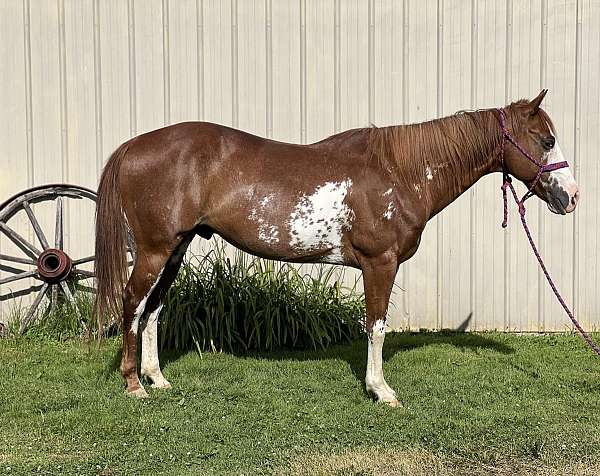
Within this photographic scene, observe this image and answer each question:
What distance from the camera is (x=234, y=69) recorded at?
639 cm

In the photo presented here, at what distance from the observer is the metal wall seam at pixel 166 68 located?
6348 mm

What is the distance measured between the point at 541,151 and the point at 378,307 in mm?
1393

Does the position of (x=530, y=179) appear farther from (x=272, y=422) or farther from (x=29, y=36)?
(x=29, y=36)

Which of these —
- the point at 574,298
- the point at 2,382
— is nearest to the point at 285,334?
the point at 2,382

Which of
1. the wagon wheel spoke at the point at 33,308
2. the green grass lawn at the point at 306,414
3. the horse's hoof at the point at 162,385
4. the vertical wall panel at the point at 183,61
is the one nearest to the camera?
the green grass lawn at the point at 306,414

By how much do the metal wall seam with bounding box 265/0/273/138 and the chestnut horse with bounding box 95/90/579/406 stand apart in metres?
2.00

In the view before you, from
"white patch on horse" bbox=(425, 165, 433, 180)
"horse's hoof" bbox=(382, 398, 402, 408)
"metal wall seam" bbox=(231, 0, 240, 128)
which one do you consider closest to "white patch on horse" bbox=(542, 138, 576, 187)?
"white patch on horse" bbox=(425, 165, 433, 180)

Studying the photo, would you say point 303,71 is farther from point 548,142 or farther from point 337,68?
point 548,142

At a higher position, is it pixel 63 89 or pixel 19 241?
pixel 63 89

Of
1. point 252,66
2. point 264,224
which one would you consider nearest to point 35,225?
point 252,66

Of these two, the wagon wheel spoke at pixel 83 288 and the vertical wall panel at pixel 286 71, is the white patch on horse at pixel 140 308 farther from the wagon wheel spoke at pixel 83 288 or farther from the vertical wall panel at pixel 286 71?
the vertical wall panel at pixel 286 71

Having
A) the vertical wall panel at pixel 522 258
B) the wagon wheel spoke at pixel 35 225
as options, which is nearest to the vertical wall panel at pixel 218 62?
the wagon wheel spoke at pixel 35 225

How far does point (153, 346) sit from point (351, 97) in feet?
9.94

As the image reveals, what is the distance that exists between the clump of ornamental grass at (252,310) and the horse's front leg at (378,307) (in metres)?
1.42
